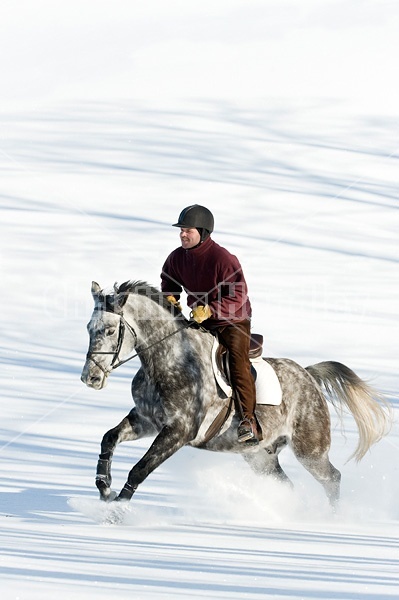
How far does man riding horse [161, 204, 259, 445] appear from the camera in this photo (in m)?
8.57

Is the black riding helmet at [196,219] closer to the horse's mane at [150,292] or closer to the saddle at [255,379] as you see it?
the horse's mane at [150,292]

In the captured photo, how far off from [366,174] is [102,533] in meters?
23.2

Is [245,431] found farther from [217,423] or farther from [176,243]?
[176,243]

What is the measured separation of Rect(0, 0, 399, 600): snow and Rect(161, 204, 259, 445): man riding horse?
917 mm

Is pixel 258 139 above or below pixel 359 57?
below

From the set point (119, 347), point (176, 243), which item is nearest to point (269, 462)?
point (119, 347)

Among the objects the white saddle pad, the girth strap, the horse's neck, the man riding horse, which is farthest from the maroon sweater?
the girth strap

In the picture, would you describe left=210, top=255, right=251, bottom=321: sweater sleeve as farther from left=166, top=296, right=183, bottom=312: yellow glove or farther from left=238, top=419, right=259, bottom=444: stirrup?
left=238, top=419, right=259, bottom=444: stirrup

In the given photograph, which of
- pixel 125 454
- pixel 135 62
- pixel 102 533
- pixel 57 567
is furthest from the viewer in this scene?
pixel 135 62

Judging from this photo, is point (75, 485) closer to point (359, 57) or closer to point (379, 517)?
point (379, 517)

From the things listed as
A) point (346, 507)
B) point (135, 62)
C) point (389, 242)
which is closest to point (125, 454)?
point (346, 507)

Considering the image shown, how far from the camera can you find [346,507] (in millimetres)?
9719

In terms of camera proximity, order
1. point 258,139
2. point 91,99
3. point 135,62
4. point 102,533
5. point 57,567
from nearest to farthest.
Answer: point 57,567, point 102,533, point 258,139, point 91,99, point 135,62

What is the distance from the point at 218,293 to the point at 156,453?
123 cm
